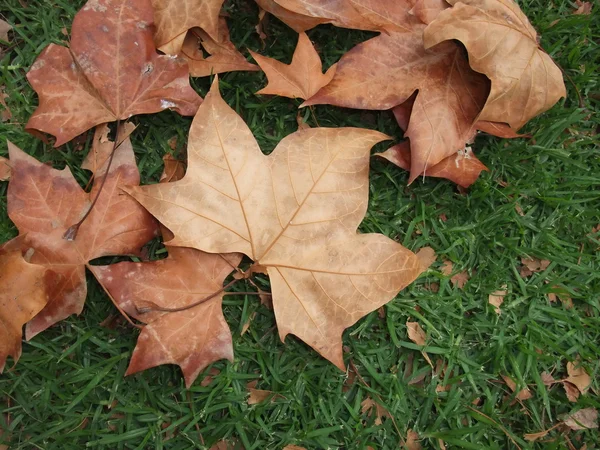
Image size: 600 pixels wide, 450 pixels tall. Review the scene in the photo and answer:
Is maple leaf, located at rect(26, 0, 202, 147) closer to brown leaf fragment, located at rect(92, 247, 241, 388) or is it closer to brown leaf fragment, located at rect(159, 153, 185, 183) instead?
brown leaf fragment, located at rect(159, 153, 185, 183)

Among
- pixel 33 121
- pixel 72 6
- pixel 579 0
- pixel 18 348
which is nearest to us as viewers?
pixel 18 348

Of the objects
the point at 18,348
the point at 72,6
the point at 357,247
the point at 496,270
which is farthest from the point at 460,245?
the point at 72,6

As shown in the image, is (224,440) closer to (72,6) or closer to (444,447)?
(444,447)

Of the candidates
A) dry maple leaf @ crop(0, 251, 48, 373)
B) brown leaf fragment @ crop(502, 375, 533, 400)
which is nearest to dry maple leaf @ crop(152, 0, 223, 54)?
dry maple leaf @ crop(0, 251, 48, 373)

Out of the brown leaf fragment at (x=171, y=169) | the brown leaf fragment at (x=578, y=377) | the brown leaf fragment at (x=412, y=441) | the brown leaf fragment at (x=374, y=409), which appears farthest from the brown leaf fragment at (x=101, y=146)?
the brown leaf fragment at (x=578, y=377)

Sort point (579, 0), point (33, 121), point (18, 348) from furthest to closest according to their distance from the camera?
point (579, 0) < point (33, 121) < point (18, 348)

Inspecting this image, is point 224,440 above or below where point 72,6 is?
below
